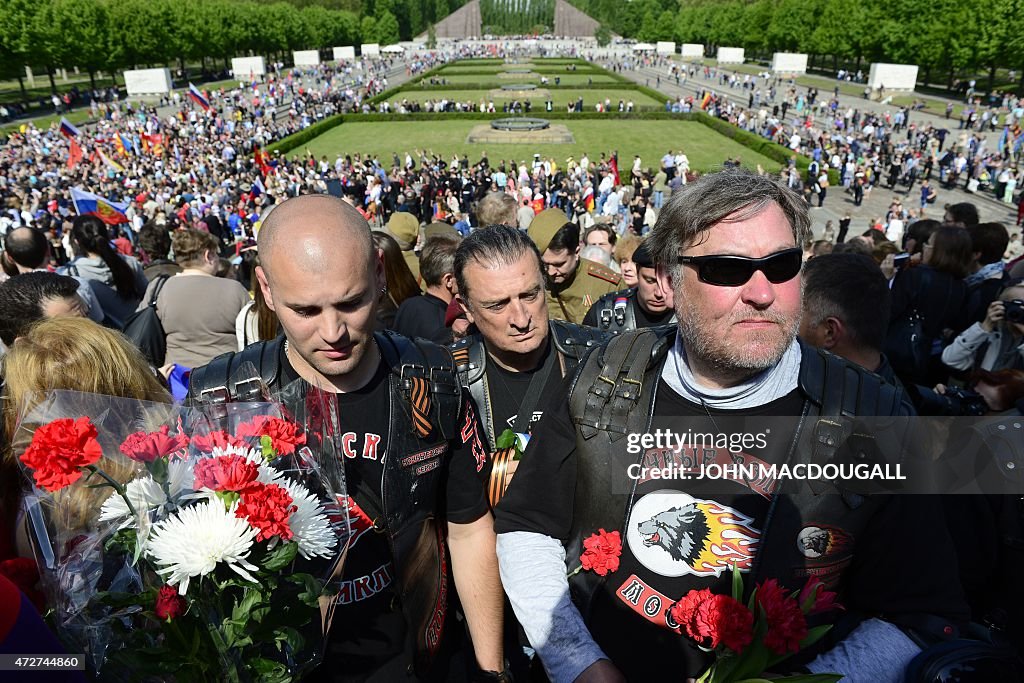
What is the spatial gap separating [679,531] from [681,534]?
0.04ft

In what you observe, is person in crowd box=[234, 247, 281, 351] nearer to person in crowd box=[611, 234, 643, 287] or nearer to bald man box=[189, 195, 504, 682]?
bald man box=[189, 195, 504, 682]

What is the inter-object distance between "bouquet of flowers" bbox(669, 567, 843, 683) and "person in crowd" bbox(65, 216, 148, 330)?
6.23 m

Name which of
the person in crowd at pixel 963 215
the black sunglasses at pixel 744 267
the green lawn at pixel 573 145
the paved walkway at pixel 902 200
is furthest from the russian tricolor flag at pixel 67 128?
the black sunglasses at pixel 744 267

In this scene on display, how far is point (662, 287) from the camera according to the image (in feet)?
7.56

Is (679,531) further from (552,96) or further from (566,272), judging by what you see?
(552,96)

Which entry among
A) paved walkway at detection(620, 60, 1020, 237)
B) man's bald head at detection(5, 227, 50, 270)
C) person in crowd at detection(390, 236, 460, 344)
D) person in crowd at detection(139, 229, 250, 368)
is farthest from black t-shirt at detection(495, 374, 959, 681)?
paved walkway at detection(620, 60, 1020, 237)

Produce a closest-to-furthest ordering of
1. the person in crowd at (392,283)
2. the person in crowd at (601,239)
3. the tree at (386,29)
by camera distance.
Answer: the person in crowd at (392,283)
the person in crowd at (601,239)
the tree at (386,29)

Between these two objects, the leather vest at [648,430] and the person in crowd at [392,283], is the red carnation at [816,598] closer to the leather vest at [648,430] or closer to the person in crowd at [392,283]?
the leather vest at [648,430]

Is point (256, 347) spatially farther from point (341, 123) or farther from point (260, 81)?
point (260, 81)

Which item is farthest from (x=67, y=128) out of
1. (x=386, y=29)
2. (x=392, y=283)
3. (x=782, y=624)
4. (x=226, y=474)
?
(x=386, y=29)

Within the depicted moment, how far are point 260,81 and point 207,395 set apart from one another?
246ft

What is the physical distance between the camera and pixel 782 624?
1650mm

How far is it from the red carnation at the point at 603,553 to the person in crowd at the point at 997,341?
150 inches

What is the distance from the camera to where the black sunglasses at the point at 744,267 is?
197cm
